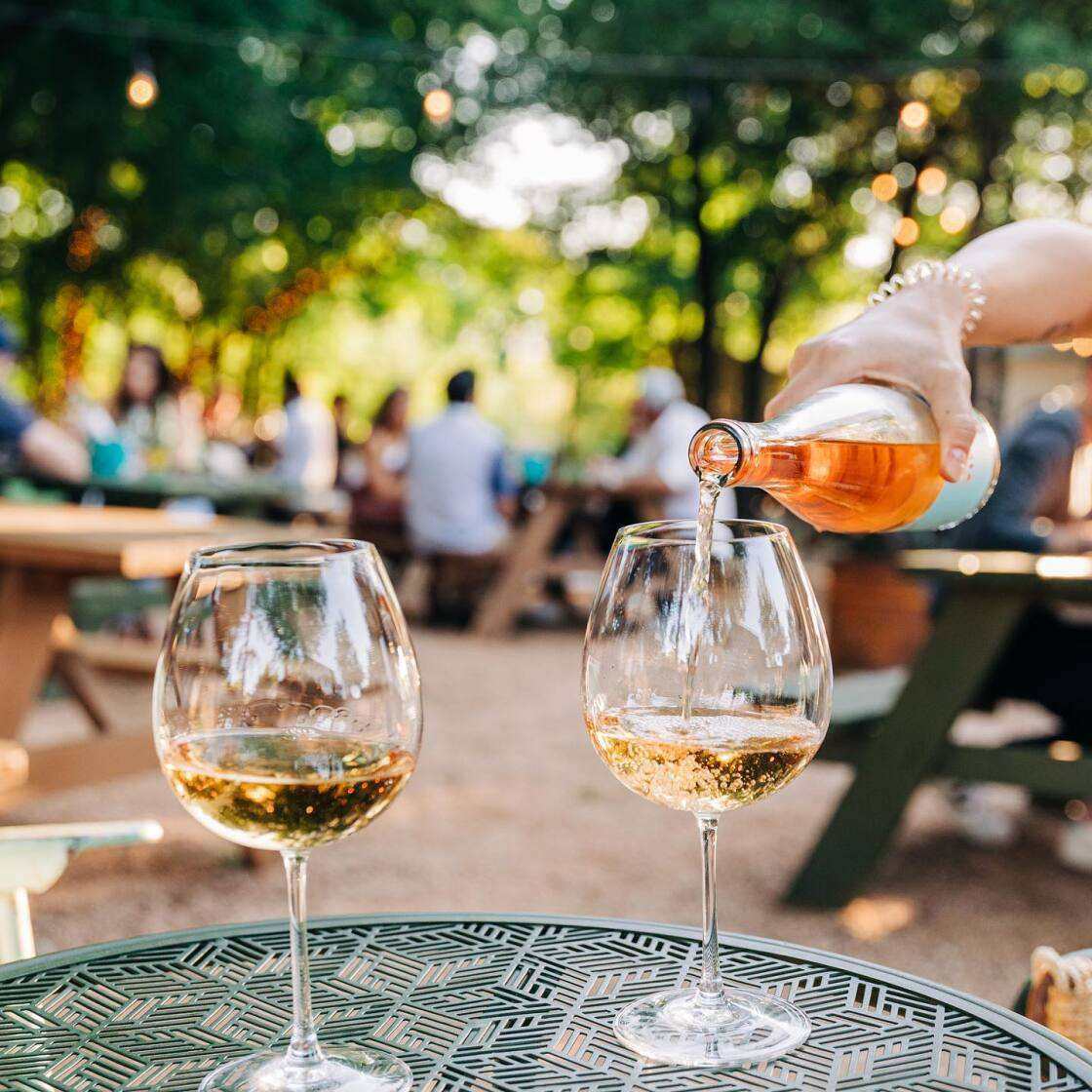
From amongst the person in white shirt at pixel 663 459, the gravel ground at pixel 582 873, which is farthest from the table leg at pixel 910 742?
the person in white shirt at pixel 663 459

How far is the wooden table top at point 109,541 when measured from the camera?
3.37m

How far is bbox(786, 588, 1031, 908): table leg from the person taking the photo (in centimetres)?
377

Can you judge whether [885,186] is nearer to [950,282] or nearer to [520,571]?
[520,571]

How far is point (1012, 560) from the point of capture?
13.1 ft

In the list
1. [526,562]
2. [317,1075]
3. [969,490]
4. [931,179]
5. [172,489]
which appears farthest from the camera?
[931,179]

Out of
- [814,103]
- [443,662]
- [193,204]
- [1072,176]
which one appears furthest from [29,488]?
[1072,176]

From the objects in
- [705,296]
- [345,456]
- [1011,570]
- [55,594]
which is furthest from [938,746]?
[705,296]

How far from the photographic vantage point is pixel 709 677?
1086mm

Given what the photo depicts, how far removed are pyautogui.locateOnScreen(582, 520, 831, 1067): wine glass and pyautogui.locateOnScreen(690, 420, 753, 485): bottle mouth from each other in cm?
5

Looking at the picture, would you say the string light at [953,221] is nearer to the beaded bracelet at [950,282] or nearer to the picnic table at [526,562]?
the picnic table at [526,562]

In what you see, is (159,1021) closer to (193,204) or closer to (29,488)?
(29,488)

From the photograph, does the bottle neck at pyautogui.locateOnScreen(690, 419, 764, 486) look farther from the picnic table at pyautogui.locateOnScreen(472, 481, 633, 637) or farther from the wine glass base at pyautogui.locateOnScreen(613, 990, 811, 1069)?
the picnic table at pyautogui.locateOnScreen(472, 481, 633, 637)

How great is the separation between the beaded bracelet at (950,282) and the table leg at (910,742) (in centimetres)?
246

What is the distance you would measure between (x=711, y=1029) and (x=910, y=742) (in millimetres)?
3019
